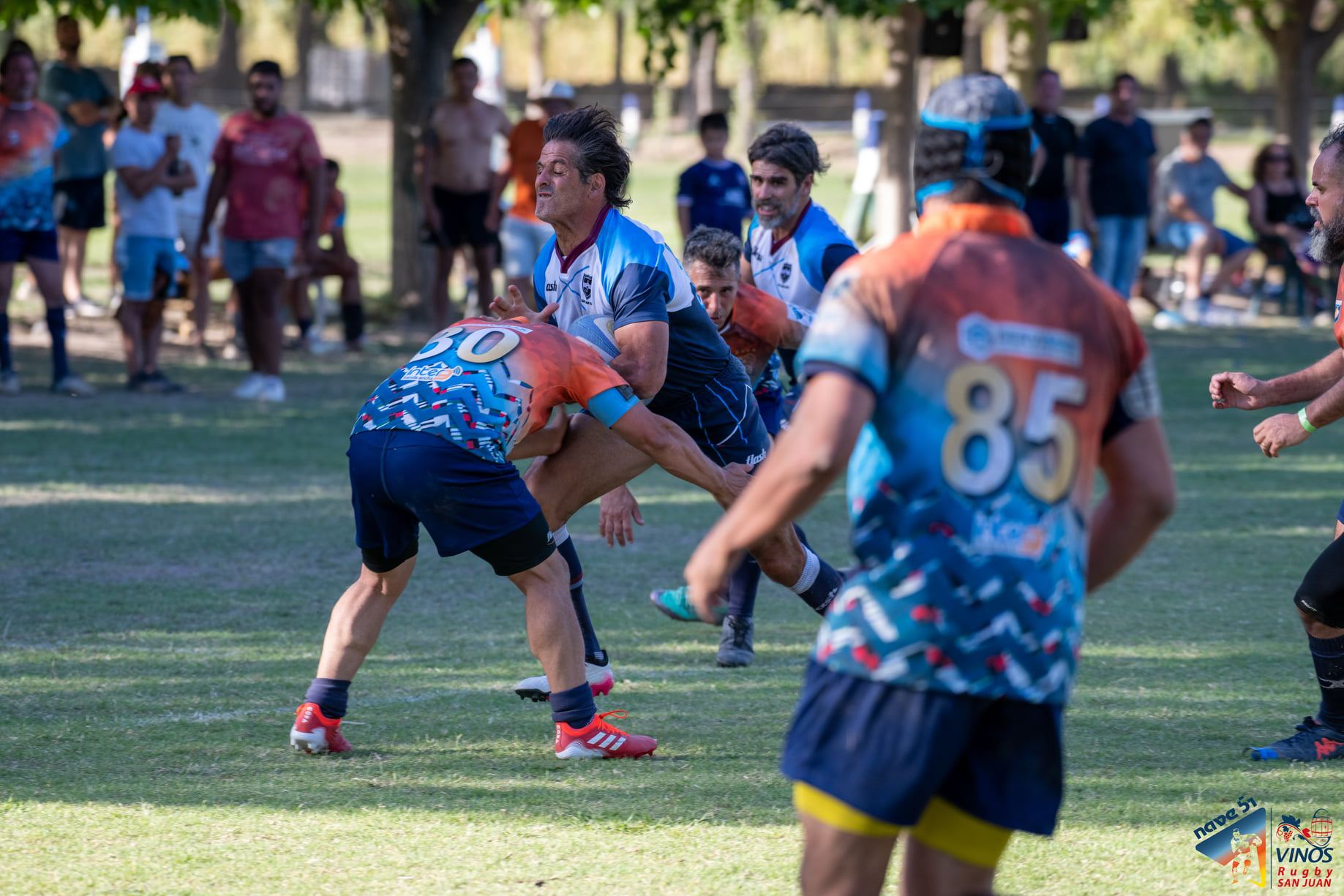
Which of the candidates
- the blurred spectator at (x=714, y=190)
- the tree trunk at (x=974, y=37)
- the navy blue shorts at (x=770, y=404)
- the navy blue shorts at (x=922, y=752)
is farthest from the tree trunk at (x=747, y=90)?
the navy blue shorts at (x=922, y=752)

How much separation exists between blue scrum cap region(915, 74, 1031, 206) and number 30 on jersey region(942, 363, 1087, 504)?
0.36m

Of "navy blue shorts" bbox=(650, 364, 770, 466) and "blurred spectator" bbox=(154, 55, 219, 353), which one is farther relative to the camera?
"blurred spectator" bbox=(154, 55, 219, 353)

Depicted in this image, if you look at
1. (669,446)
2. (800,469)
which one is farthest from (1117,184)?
(800,469)

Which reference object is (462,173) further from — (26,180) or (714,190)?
(26,180)

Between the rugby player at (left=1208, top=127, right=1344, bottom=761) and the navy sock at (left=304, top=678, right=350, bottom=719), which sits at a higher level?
the rugby player at (left=1208, top=127, right=1344, bottom=761)

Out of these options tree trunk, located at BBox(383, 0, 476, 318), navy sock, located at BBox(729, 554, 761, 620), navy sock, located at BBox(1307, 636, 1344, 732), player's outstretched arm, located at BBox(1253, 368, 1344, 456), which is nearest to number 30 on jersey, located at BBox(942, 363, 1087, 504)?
player's outstretched arm, located at BBox(1253, 368, 1344, 456)

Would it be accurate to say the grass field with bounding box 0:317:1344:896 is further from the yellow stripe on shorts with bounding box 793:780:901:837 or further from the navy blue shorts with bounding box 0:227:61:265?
the navy blue shorts with bounding box 0:227:61:265

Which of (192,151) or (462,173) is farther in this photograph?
(462,173)

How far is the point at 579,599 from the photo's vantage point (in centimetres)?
548

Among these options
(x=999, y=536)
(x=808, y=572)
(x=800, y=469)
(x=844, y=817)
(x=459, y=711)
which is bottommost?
(x=459, y=711)

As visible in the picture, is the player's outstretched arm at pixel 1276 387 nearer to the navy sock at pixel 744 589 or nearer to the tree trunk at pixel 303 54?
the navy sock at pixel 744 589

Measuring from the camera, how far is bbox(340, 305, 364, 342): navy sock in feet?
45.9

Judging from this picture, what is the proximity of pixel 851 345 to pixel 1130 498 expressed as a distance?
2.19 ft

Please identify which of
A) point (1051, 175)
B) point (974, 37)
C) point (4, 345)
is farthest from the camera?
point (974, 37)
